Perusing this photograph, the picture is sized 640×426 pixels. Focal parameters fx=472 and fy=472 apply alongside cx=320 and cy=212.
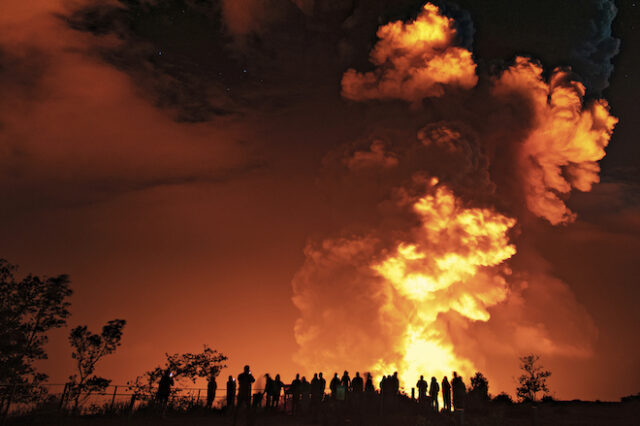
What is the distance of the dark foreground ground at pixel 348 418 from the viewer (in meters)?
21.4

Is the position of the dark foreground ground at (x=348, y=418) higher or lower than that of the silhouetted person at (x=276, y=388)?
lower

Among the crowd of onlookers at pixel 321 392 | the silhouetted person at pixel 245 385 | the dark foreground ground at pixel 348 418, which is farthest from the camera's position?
the crowd of onlookers at pixel 321 392

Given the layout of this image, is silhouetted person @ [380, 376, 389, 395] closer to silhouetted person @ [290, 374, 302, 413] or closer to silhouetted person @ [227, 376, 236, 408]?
silhouetted person @ [290, 374, 302, 413]

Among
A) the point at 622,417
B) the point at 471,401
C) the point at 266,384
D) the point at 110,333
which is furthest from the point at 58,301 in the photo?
the point at 622,417

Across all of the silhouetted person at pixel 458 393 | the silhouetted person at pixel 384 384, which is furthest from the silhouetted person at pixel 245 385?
the silhouetted person at pixel 458 393

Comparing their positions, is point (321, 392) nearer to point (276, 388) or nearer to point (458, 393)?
point (276, 388)

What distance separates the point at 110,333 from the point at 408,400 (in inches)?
1016

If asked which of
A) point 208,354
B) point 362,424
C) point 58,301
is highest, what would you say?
point 58,301

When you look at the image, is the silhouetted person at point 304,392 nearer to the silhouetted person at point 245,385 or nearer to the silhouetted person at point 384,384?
the silhouetted person at point 384,384

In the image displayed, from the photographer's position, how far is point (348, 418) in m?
24.4

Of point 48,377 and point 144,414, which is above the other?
point 48,377

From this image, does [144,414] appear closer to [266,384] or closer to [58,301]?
[266,384]

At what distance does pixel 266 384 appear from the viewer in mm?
24422

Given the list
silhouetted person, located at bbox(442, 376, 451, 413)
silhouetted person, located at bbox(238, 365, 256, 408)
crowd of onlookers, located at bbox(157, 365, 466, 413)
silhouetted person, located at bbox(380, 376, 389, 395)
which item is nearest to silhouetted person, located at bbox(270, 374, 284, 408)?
crowd of onlookers, located at bbox(157, 365, 466, 413)
